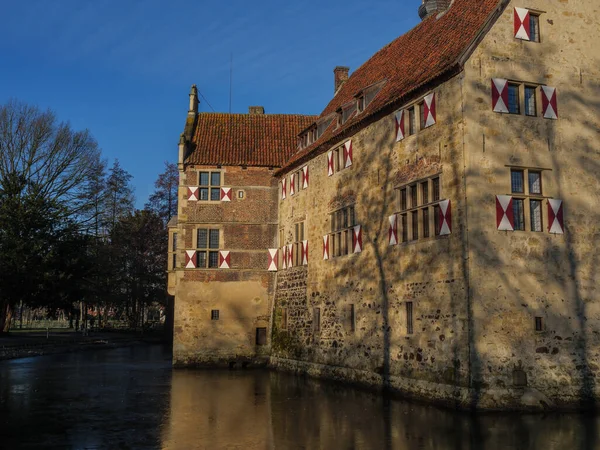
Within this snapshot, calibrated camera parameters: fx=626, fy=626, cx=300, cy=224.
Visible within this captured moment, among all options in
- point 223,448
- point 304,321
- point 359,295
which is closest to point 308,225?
point 304,321

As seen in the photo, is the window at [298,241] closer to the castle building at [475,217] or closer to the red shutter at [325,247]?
the red shutter at [325,247]

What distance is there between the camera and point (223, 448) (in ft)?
31.9

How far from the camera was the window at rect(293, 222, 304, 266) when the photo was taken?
24109mm

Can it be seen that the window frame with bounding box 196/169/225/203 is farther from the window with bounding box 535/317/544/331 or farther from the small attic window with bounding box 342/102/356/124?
the window with bounding box 535/317/544/331

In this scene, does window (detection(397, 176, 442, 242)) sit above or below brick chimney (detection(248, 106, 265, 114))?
below

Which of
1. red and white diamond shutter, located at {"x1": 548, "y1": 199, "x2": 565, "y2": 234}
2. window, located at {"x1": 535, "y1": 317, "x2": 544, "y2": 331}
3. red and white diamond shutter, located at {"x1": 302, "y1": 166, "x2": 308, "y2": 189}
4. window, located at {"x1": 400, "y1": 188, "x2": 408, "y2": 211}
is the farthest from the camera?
red and white diamond shutter, located at {"x1": 302, "y1": 166, "x2": 308, "y2": 189}

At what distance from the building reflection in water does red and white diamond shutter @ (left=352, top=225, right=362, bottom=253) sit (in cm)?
454

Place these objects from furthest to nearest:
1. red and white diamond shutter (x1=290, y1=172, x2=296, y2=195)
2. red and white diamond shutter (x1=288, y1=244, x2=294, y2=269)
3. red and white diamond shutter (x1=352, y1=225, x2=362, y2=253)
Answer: red and white diamond shutter (x1=290, y1=172, x2=296, y2=195) → red and white diamond shutter (x1=288, y1=244, x2=294, y2=269) → red and white diamond shutter (x1=352, y1=225, x2=362, y2=253)

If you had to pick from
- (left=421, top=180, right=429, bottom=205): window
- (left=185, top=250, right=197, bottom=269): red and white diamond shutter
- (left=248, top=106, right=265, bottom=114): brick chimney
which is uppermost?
(left=248, top=106, right=265, bottom=114): brick chimney

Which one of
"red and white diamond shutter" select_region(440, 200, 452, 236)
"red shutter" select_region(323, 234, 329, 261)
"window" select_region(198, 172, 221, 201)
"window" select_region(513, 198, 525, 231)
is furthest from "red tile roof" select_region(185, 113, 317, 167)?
"window" select_region(513, 198, 525, 231)

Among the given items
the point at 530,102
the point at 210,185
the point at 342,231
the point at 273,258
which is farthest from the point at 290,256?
the point at 530,102

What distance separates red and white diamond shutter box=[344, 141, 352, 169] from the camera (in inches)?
802

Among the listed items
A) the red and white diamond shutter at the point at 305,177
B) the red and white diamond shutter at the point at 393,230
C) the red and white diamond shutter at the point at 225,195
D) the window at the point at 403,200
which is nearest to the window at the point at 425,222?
the window at the point at 403,200

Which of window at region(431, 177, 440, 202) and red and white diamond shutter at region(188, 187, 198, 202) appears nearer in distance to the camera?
window at region(431, 177, 440, 202)
